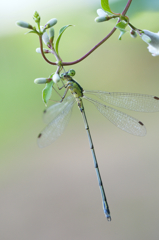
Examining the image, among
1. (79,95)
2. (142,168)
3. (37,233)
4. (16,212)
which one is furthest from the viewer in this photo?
(142,168)

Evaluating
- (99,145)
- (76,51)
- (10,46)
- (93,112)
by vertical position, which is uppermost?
Answer: (10,46)

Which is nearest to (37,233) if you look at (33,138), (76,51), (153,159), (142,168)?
(33,138)

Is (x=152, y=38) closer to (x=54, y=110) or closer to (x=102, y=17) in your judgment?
(x=102, y=17)

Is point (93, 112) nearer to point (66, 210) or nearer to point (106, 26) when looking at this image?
point (106, 26)

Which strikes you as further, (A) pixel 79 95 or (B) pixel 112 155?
(B) pixel 112 155

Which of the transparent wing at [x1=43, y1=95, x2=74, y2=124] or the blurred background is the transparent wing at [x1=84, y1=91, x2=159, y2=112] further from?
the blurred background

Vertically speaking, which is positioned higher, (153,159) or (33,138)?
(33,138)

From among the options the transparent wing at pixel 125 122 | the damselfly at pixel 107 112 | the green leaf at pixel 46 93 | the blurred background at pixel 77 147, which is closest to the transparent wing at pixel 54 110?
the damselfly at pixel 107 112
